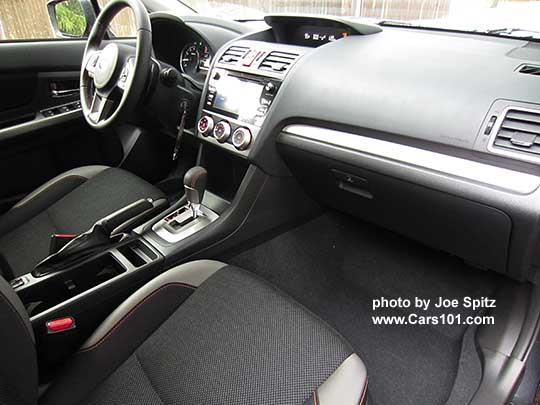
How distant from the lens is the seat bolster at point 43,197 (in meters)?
1.40

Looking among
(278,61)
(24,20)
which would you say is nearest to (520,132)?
(278,61)

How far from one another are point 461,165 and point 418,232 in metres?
0.36

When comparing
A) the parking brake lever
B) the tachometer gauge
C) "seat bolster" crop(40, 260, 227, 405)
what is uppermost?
the tachometer gauge

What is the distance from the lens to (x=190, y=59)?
1.73 metres

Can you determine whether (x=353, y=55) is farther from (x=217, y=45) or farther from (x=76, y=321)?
(x=76, y=321)

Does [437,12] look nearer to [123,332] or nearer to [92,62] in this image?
[92,62]

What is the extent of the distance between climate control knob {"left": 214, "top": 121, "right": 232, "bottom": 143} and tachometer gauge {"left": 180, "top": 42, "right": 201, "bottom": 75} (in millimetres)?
446

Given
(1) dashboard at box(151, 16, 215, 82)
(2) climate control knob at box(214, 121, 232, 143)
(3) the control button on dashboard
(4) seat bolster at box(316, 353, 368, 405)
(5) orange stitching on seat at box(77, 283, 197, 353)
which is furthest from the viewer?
(1) dashboard at box(151, 16, 215, 82)

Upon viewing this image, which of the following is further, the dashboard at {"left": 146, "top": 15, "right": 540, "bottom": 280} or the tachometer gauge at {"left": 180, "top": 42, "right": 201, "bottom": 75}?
the tachometer gauge at {"left": 180, "top": 42, "right": 201, "bottom": 75}

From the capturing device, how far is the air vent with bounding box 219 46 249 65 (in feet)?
4.51

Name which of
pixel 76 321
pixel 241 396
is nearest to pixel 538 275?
pixel 241 396

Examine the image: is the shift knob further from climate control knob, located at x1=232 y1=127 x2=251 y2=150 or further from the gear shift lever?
climate control knob, located at x1=232 y1=127 x2=251 y2=150

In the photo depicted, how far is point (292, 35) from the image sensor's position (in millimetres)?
1456

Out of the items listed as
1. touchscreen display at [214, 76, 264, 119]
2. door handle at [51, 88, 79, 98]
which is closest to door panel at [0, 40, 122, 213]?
door handle at [51, 88, 79, 98]
